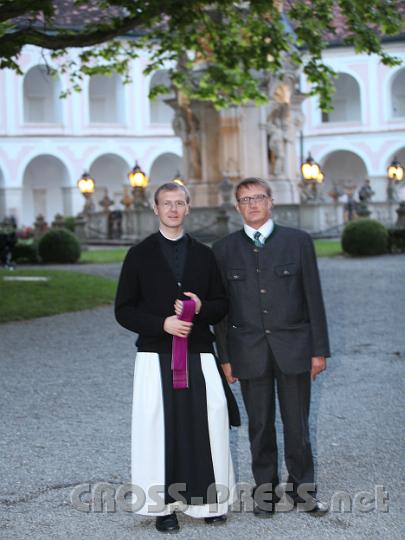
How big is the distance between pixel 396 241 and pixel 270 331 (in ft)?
66.0

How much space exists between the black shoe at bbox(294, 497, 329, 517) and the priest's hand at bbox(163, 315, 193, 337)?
113 cm

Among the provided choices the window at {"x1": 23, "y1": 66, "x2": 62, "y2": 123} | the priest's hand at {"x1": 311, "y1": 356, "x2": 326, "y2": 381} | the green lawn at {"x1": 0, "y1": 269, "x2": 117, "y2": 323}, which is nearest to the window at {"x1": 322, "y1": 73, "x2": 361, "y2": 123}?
the window at {"x1": 23, "y1": 66, "x2": 62, "y2": 123}

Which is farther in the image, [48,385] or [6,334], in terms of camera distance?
[6,334]

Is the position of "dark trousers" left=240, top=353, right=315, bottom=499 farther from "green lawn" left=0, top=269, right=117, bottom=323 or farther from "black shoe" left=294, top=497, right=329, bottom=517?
"green lawn" left=0, top=269, right=117, bottom=323

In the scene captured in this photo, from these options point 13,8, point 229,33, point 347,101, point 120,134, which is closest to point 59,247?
point 229,33

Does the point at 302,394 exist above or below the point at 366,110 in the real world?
below

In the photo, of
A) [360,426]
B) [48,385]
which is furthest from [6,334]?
[360,426]

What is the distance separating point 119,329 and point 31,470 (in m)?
6.86

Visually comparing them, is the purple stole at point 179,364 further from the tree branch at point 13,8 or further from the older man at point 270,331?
the tree branch at point 13,8

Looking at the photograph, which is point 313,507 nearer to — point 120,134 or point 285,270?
point 285,270

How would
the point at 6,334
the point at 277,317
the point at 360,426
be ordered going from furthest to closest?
the point at 6,334 < the point at 360,426 < the point at 277,317

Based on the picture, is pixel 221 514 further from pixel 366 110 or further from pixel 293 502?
pixel 366 110

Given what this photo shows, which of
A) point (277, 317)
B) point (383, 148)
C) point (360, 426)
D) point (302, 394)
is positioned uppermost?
point (383, 148)

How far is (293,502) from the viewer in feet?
16.8
